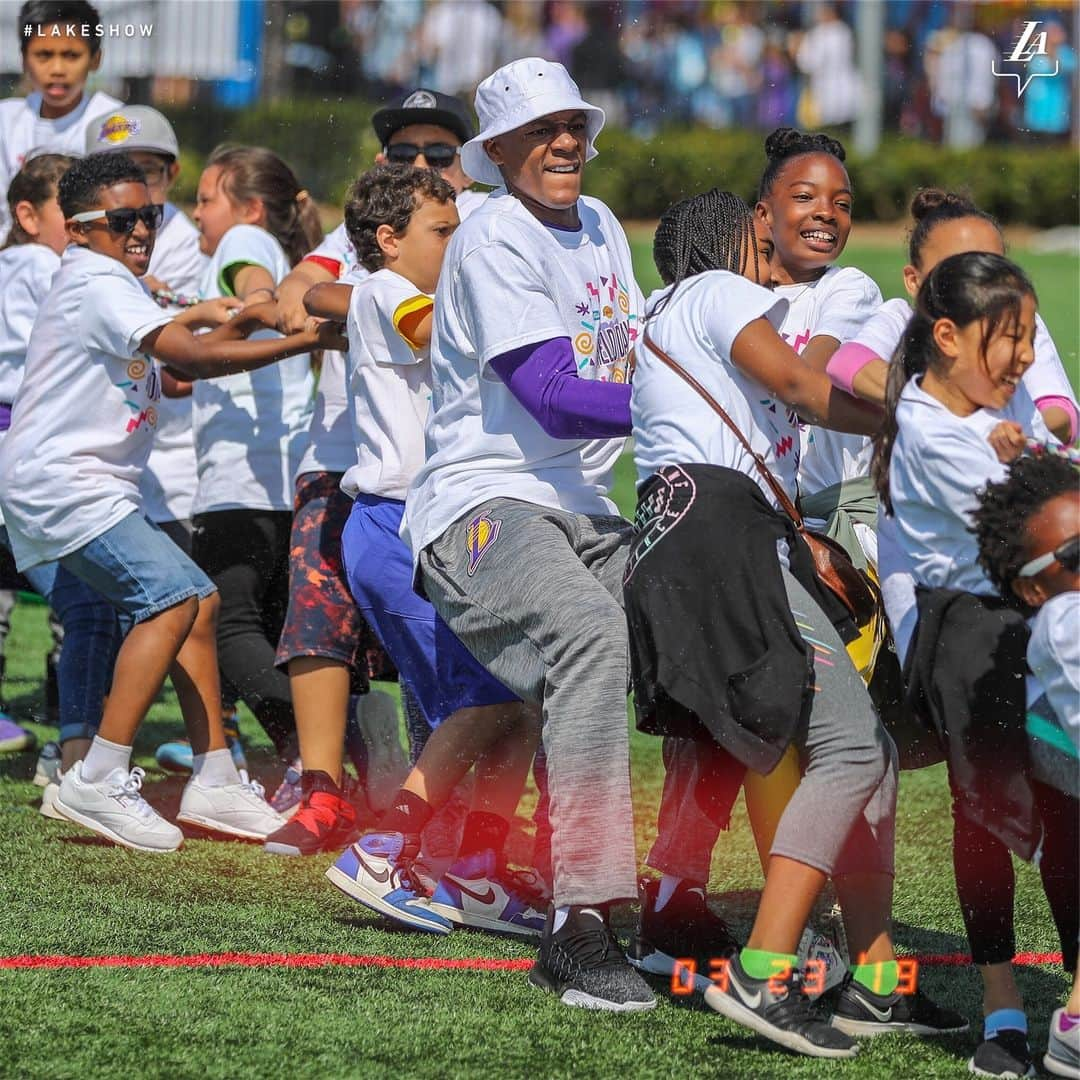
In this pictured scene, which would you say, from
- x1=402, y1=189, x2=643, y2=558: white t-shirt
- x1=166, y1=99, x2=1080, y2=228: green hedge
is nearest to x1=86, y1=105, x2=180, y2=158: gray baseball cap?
x1=402, y1=189, x2=643, y2=558: white t-shirt

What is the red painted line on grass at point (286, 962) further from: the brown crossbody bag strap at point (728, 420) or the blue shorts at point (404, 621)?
the brown crossbody bag strap at point (728, 420)

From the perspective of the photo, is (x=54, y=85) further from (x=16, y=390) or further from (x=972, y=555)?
(x=972, y=555)

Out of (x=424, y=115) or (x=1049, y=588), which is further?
(x=424, y=115)

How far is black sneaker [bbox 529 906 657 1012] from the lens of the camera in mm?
3883

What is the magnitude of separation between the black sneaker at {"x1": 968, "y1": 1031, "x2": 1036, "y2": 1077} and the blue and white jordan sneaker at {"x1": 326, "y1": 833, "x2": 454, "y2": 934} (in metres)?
1.48

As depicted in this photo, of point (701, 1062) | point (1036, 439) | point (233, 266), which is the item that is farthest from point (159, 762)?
point (1036, 439)

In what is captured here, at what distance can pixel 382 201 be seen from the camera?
5.02 metres

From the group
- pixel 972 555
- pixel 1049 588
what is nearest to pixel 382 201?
pixel 972 555

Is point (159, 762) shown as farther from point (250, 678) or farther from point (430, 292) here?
point (430, 292)

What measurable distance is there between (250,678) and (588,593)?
2.28 metres

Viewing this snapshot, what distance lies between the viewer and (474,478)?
4301 mm

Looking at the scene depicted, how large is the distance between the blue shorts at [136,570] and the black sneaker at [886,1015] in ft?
7.74

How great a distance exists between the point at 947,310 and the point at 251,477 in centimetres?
307

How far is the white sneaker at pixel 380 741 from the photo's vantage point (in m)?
5.79
